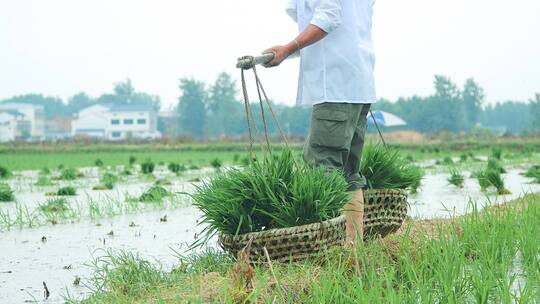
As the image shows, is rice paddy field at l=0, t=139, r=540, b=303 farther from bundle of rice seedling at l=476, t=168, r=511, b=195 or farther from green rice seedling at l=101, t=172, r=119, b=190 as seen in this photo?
green rice seedling at l=101, t=172, r=119, b=190

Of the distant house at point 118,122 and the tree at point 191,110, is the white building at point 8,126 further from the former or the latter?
the tree at point 191,110

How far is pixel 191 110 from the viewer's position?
72.2m

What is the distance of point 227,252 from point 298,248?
0.57 m

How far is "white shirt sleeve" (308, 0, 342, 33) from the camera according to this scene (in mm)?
3207

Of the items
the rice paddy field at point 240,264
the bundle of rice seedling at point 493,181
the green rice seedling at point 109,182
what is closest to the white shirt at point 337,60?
the rice paddy field at point 240,264

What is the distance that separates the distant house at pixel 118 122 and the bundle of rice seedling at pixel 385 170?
72.8 metres

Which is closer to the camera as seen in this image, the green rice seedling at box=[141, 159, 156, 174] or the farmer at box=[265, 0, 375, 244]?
the farmer at box=[265, 0, 375, 244]

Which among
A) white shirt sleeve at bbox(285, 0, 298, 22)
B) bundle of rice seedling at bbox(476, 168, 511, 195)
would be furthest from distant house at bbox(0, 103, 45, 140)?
white shirt sleeve at bbox(285, 0, 298, 22)

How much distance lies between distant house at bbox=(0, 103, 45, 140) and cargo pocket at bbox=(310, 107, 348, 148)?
77702 mm

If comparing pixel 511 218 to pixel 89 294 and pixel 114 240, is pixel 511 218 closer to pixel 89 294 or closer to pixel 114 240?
pixel 89 294

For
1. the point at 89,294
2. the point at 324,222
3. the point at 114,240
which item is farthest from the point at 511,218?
the point at 114,240

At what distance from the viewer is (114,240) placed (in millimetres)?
4492

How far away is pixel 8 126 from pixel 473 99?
164 feet

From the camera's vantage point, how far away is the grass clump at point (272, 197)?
302cm
